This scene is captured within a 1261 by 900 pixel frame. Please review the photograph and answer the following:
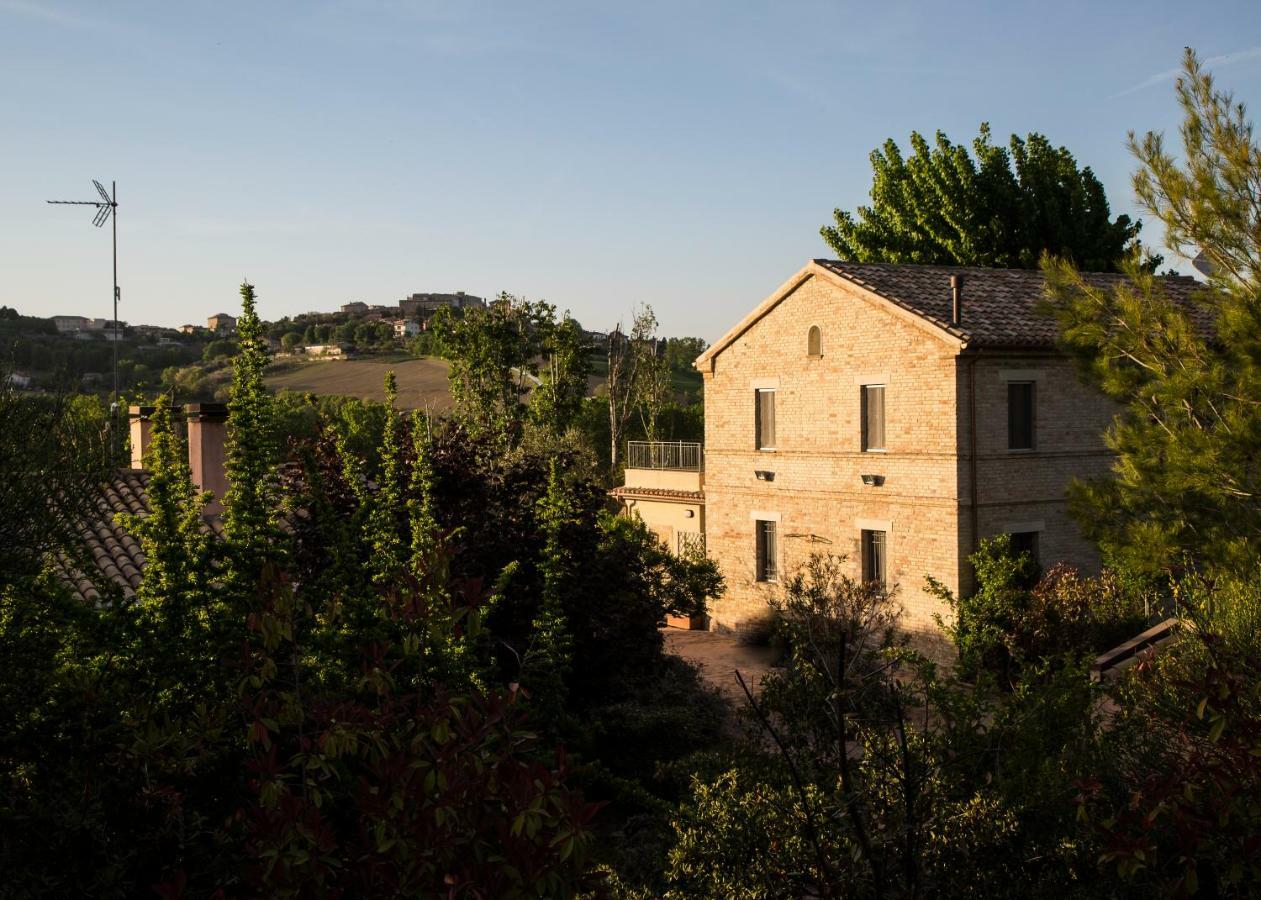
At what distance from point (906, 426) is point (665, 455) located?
11244 mm

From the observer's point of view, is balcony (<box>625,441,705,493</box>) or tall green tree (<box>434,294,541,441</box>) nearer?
balcony (<box>625,441,705,493</box>)

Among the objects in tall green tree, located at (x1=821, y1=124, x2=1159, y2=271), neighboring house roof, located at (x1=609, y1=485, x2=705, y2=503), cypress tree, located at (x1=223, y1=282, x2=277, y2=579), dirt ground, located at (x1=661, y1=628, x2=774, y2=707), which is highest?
tall green tree, located at (x1=821, y1=124, x2=1159, y2=271)

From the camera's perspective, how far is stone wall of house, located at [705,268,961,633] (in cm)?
2394

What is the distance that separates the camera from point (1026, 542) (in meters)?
24.5

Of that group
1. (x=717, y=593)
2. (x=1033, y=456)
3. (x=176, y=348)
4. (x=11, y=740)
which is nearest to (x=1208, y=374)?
(x=1033, y=456)

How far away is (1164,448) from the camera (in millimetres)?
16938

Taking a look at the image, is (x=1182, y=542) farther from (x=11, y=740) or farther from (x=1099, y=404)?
(x=11, y=740)

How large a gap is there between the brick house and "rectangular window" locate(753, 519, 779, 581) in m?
0.05

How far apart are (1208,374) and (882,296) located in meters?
9.11

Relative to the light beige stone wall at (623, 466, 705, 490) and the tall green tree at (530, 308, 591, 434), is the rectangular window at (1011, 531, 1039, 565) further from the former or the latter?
the tall green tree at (530, 308, 591, 434)

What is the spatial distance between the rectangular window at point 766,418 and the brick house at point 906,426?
0.04 meters

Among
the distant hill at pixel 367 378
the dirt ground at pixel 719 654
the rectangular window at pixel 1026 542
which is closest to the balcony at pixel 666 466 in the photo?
the dirt ground at pixel 719 654

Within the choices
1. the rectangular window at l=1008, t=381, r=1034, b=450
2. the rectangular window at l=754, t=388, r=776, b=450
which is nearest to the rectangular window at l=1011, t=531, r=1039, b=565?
the rectangular window at l=1008, t=381, r=1034, b=450

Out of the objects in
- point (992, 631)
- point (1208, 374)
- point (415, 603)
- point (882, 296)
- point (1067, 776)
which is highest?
point (882, 296)
